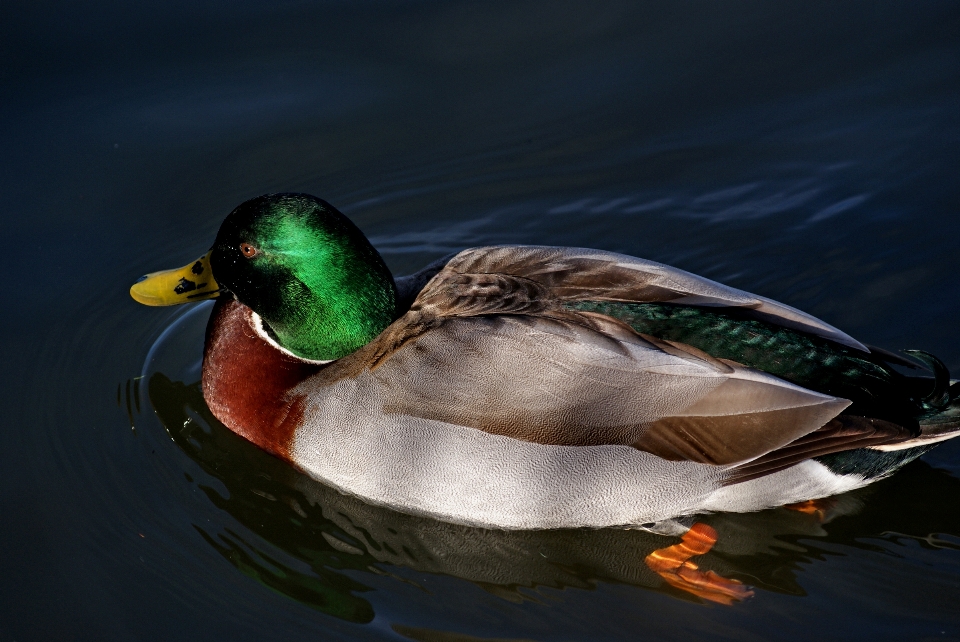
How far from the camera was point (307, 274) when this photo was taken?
15.7 feet

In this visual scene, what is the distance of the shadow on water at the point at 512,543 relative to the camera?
456cm

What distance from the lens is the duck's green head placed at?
4691mm

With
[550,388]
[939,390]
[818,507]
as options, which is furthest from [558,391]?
[939,390]

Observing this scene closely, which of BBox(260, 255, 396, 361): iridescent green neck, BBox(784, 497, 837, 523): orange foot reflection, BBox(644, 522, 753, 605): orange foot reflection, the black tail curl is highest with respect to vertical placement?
BBox(260, 255, 396, 361): iridescent green neck

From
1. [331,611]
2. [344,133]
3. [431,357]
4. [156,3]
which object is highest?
[156,3]

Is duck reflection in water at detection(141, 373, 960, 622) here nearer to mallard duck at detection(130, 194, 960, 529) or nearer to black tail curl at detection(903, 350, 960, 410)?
mallard duck at detection(130, 194, 960, 529)

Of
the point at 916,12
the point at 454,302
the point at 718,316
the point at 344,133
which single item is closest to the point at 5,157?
the point at 344,133

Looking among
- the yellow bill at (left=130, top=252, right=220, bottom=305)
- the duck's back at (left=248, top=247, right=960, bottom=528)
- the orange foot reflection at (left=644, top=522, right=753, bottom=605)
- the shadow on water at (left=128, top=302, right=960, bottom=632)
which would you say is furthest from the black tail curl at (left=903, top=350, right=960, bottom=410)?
the yellow bill at (left=130, top=252, right=220, bottom=305)

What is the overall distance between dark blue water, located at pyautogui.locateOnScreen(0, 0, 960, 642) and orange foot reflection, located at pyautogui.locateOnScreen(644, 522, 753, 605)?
61mm

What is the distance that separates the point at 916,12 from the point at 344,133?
154 inches

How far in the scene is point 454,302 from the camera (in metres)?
4.67

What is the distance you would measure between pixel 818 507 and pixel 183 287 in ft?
9.85

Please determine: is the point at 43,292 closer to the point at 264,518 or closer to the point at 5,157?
the point at 5,157

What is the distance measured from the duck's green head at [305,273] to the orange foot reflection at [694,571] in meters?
1.56
